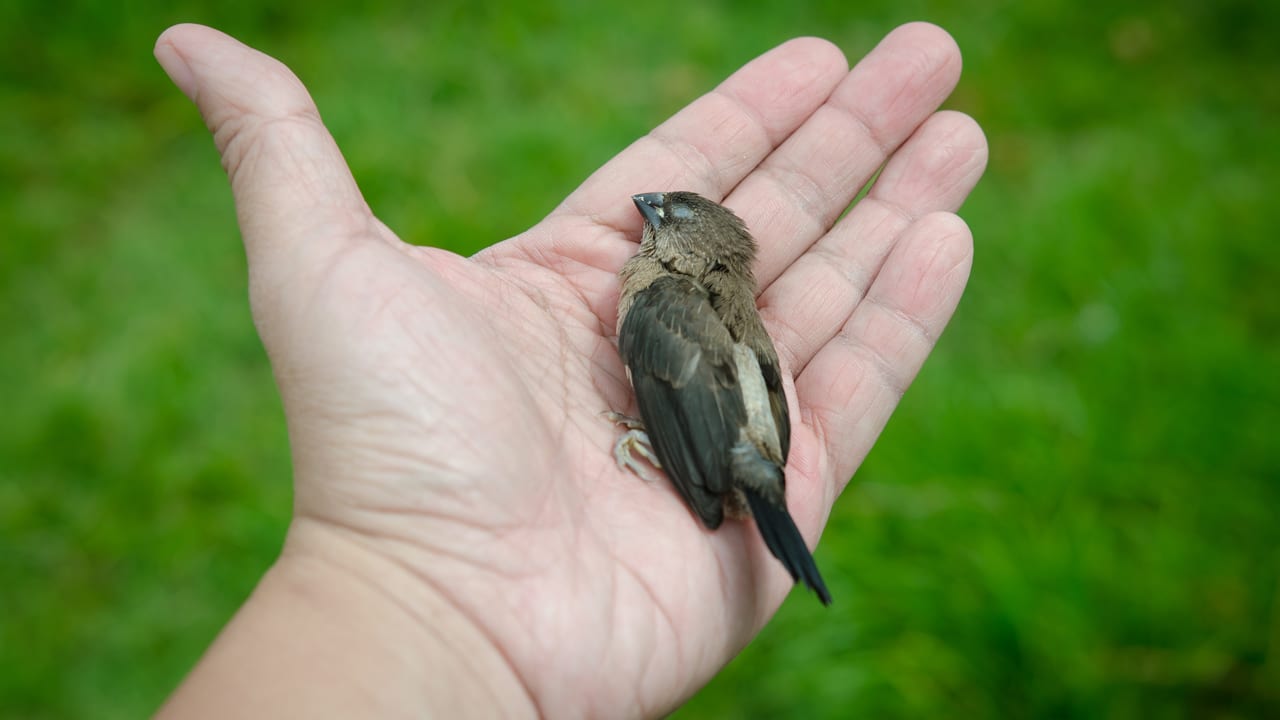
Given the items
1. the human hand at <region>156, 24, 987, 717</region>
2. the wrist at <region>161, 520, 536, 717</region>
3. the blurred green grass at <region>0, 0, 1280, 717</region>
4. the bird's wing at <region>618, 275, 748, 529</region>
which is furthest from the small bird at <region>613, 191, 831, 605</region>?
the blurred green grass at <region>0, 0, 1280, 717</region>

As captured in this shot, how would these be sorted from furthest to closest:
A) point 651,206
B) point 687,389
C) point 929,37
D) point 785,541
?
point 929,37 → point 651,206 → point 687,389 → point 785,541

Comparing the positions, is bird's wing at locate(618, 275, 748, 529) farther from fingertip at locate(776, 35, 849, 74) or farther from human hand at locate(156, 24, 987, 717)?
fingertip at locate(776, 35, 849, 74)

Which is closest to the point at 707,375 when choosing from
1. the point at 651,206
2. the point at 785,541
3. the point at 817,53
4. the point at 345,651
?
the point at 785,541

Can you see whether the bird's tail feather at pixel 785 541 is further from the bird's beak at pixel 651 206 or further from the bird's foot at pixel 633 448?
the bird's beak at pixel 651 206

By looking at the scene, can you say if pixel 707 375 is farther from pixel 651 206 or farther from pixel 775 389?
pixel 651 206

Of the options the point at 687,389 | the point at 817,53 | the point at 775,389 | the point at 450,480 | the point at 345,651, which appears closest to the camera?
the point at 345,651

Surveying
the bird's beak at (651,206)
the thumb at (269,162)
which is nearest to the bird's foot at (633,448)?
the bird's beak at (651,206)

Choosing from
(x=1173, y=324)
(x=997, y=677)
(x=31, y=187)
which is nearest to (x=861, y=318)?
(x=997, y=677)

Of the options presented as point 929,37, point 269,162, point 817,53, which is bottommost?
point 269,162

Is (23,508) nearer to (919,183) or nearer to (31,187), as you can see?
(31,187)
